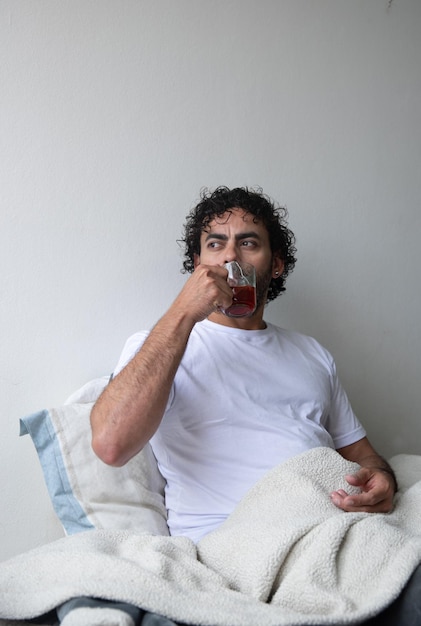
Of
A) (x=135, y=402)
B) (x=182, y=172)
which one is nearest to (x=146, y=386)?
(x=135, y=402)

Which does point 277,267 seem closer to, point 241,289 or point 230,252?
point 230,252

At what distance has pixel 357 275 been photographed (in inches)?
80.4

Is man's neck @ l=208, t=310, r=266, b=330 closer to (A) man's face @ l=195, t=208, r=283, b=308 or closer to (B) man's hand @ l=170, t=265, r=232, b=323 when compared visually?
(A) man's face @ l=195, t=208, r=283, b=308

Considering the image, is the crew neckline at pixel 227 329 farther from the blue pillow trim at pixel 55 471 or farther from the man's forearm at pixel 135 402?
the blue pillow trim at pixel 55 471

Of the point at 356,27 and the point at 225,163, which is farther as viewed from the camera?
the point at 356,27

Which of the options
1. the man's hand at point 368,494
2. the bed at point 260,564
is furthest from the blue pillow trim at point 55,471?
the man's hand at point 368,494

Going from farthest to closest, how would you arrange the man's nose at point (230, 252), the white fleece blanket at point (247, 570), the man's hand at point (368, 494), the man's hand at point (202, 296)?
the man's nose at point (230, 252) < the man's hand at point (202, 296) < the man's hand at point (368, 494) < the white fleece blanket at point (247, 570)

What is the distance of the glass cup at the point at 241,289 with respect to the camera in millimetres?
1501

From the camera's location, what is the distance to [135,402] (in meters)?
1.26

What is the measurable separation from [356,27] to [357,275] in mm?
797

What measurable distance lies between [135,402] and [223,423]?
265 mm

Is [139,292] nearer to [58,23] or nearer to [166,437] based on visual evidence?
[166,437]

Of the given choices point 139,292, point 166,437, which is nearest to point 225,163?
point 139,292

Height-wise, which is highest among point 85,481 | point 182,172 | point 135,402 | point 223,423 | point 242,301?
point 182,172
